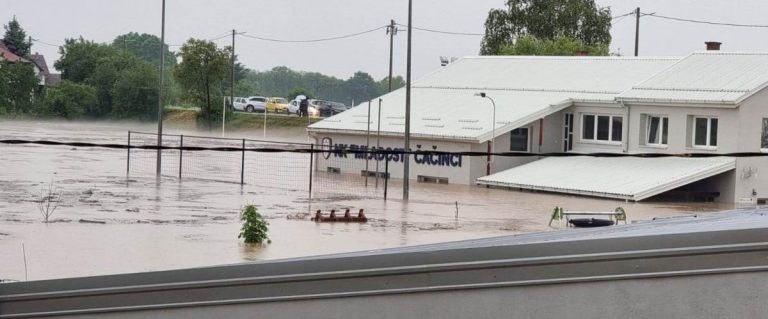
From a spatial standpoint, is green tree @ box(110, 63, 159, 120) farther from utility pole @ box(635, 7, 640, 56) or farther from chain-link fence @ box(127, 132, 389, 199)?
utility pole @ box(635, 7, 640, 56)

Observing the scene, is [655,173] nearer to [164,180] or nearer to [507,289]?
[164,180]

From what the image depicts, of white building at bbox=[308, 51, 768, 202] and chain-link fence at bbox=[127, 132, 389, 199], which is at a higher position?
white building at bbox=[308, 51, 768, 202]

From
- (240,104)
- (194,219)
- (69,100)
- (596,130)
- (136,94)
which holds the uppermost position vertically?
(136,94)

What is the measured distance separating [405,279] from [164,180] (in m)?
41.3

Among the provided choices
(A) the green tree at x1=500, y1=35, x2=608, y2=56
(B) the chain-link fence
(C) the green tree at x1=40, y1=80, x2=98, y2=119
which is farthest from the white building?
(C) the green tree at x1=40, y1=80, x2=98, y2=119

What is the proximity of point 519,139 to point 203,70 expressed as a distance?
136ft

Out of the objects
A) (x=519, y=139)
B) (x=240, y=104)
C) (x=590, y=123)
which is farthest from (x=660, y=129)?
(x=240, y=104)

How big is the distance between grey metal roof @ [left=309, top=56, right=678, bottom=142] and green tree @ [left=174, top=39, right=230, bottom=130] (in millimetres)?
30667

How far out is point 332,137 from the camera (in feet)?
172

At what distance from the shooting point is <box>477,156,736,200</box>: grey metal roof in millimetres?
38594

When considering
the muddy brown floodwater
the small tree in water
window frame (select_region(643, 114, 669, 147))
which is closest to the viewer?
the muddy brown floodwater

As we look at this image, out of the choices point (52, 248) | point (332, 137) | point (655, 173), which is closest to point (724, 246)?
point (52, 248)

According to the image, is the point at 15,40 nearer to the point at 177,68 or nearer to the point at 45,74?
the point at 45,74

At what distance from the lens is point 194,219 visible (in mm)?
30969
